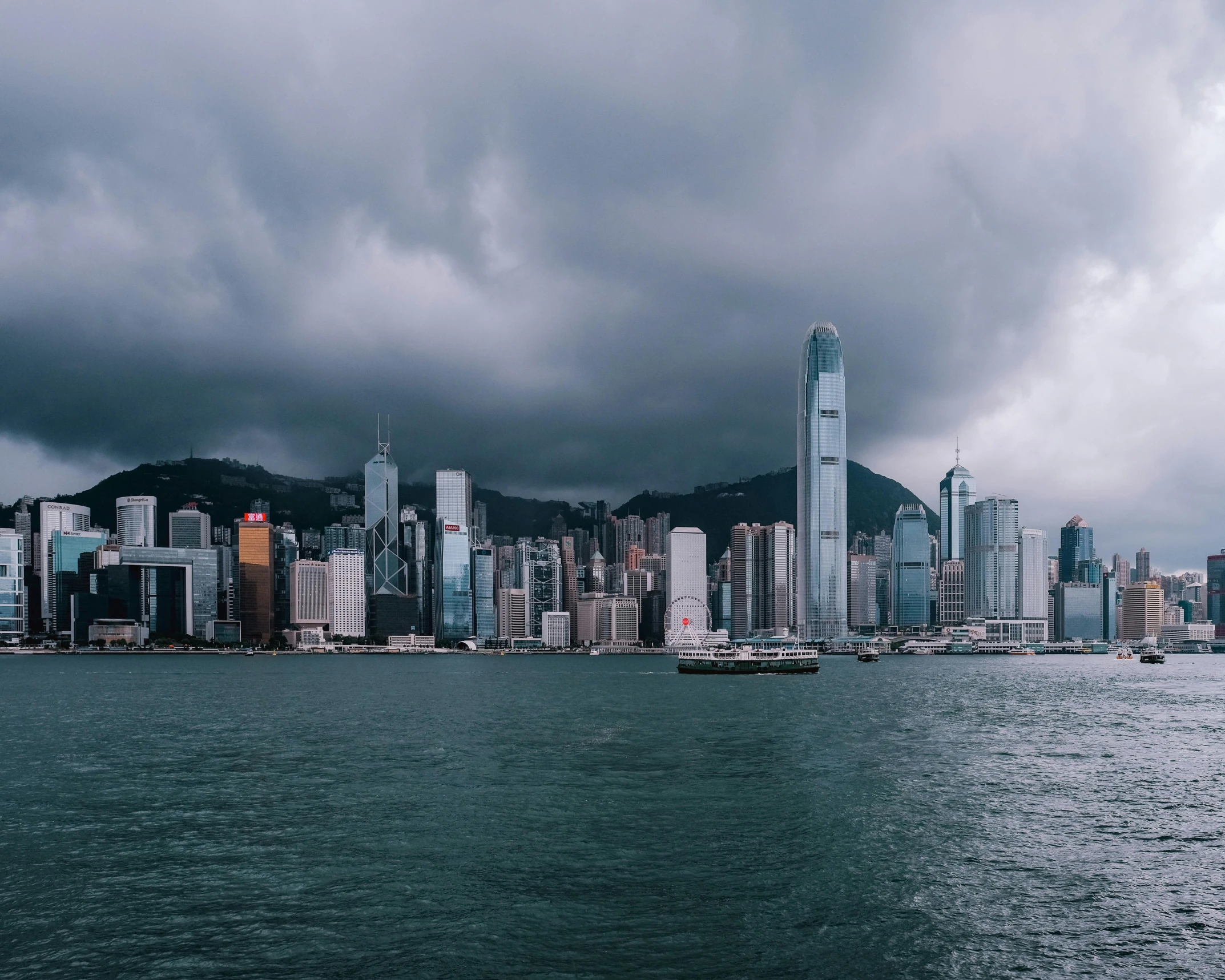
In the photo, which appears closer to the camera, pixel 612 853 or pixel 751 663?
pixel 612 853

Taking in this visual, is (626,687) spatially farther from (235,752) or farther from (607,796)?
(607,796)

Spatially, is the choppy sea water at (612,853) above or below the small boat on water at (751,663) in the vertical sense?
above

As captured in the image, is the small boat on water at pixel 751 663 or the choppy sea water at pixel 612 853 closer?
the choppy sea water at pixel 612 853

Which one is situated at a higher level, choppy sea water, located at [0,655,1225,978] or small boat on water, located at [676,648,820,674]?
choppy sea water, located at [0,655,1225,978]

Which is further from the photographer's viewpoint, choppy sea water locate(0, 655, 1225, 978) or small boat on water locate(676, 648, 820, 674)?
small boat on water locate(676, 648, 820, 674)

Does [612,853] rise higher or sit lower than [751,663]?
higher
